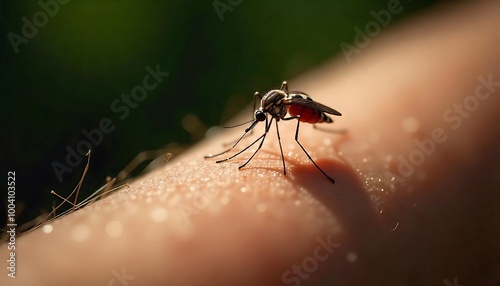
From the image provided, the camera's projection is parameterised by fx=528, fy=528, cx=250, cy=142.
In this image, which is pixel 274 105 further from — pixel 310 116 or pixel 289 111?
pixel 310 116

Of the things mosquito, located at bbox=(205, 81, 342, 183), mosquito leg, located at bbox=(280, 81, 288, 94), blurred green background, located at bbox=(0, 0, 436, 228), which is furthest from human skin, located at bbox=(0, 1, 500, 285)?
blurred green background, located at bbox=(0, 0, 436, 228)

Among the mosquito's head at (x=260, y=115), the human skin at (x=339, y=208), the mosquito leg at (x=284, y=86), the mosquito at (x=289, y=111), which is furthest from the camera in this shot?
the mosquito leg at (x=284, y=86)

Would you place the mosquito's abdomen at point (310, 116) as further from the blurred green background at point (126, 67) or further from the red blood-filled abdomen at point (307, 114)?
the blurred green background at point (126, 67)

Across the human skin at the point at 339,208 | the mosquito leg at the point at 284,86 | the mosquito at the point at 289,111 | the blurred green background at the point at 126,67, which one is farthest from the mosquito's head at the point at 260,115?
the blurred green background at the point at 126,67

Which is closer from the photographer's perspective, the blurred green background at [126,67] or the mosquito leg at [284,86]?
the mosquito leg at [284,86]

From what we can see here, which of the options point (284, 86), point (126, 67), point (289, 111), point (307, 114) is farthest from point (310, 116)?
point (126, 67)

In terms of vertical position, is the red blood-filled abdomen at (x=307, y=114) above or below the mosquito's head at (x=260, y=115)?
below

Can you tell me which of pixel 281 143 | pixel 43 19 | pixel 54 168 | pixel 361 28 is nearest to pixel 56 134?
pixel 54 168
